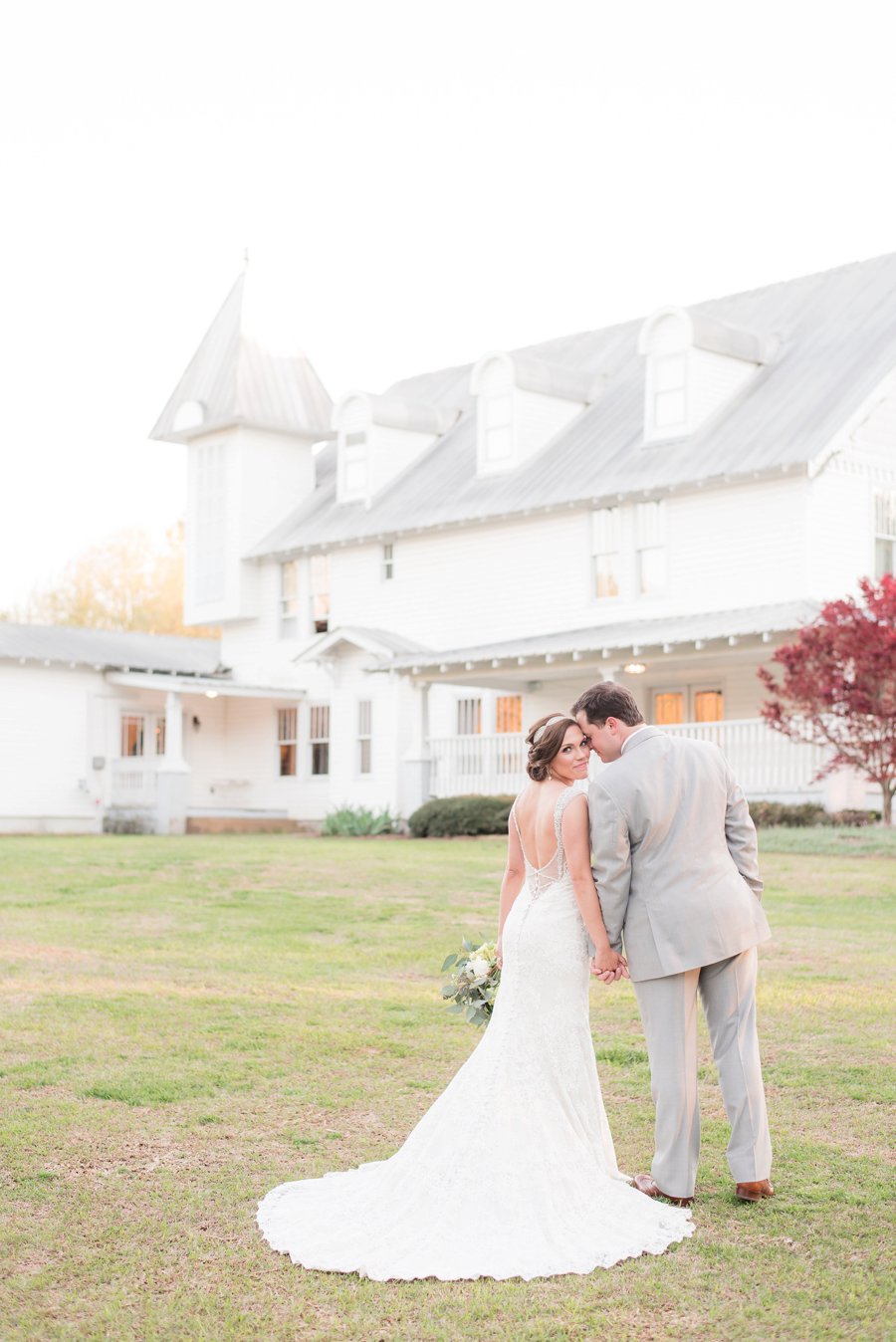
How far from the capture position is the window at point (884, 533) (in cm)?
2394

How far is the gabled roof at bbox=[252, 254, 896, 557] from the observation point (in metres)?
23.5

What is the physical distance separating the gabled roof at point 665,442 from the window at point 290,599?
68 cm

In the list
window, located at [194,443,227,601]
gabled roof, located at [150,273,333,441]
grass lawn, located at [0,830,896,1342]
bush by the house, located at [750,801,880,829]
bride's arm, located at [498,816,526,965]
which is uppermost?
gabled roof, located at [150,273,333,441]

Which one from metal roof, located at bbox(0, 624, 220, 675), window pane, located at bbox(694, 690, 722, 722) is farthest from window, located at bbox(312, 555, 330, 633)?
window pane, located at bbox(694, 690, 722, 722)

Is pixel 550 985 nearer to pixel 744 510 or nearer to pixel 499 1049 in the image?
pixel 499 1049

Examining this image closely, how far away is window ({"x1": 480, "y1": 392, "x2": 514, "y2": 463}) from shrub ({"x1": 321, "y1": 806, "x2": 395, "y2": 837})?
22.6ft

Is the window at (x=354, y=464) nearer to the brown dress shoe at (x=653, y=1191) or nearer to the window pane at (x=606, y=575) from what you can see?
the window pane at (x=606, y=575)

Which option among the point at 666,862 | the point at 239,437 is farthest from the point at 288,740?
the point at 666,862

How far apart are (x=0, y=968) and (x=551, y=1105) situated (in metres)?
6.31

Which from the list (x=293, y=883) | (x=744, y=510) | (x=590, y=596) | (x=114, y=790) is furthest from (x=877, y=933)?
(x=114, y=790)

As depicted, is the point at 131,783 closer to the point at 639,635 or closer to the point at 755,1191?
the point at 639,635

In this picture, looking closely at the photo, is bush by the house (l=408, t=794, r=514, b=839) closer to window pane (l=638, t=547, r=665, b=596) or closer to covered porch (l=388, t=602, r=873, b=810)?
covered porch (l=388, t=602, r=873, b=810)

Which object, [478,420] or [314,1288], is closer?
[314,1288]

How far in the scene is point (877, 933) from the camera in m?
12.4
